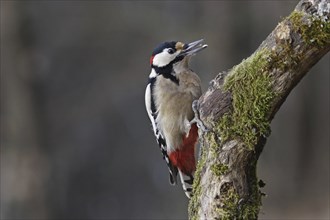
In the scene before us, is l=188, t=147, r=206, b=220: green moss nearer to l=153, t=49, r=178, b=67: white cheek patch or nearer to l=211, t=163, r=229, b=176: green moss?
l=211, t=163, r=229, b=176: green moss

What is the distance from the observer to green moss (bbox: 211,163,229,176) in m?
3.06

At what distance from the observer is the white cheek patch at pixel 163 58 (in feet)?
14.2

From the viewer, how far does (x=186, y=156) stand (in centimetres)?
440

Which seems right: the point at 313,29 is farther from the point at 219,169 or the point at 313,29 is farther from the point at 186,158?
the point at 186,158

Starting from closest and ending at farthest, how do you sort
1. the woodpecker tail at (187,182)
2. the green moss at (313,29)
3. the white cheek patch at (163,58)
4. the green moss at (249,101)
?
the green moss at (313,29)
the green moss at (249,101)
the woodpecker tail at (187,182)
the white cheek patch at (163,58)

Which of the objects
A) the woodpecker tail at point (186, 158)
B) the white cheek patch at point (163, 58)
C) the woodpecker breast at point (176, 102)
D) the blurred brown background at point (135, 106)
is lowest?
the woodpecker tail at point (186, 158)

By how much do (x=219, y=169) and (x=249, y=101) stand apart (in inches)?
11.7

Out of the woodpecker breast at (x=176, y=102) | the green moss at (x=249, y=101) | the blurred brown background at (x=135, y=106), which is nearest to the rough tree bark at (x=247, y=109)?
the green moss at (x=249, y=101)

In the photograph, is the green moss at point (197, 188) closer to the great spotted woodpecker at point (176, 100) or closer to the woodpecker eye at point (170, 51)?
the great spotted woodpecker at point (176, 100)

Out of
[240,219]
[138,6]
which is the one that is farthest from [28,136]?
[240,219]

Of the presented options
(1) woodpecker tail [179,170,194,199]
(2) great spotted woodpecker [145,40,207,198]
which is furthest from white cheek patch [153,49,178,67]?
(1) woodpecker tail [179,170,194,199]

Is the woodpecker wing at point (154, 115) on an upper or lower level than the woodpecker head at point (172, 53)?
lower

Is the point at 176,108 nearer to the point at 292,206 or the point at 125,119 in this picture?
the point at 292,206

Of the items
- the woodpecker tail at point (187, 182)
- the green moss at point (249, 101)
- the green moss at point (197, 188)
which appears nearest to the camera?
the green moss at point (249, 101)
